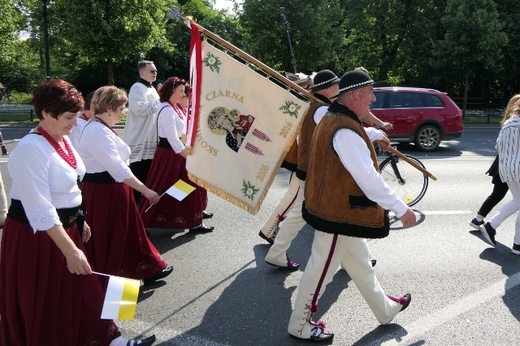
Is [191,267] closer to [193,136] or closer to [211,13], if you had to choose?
[193,136]

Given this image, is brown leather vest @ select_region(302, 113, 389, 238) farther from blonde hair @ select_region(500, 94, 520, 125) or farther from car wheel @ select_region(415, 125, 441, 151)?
car wheel @ select_region(415, 125, 441, 151)

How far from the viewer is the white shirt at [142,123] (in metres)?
6.36

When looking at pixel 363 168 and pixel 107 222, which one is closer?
pixel 363 168

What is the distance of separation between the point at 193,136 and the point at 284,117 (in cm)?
82

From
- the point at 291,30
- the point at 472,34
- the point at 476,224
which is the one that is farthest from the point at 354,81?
the point at 291,30

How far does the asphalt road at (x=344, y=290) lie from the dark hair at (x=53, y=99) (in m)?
1.84

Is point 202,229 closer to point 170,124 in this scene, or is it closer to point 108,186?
point 170,124

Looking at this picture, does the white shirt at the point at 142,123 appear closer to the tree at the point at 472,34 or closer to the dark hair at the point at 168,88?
the dark hair at the point at 168,88

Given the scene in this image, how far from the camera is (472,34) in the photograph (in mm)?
22188

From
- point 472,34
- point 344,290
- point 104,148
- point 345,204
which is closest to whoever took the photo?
point 345,204

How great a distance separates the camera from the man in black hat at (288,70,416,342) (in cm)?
322

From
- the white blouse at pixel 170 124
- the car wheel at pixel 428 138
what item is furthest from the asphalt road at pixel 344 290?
the car wheel at pixel 428 138

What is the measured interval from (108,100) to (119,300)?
1750 mm

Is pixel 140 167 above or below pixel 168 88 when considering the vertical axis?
below
